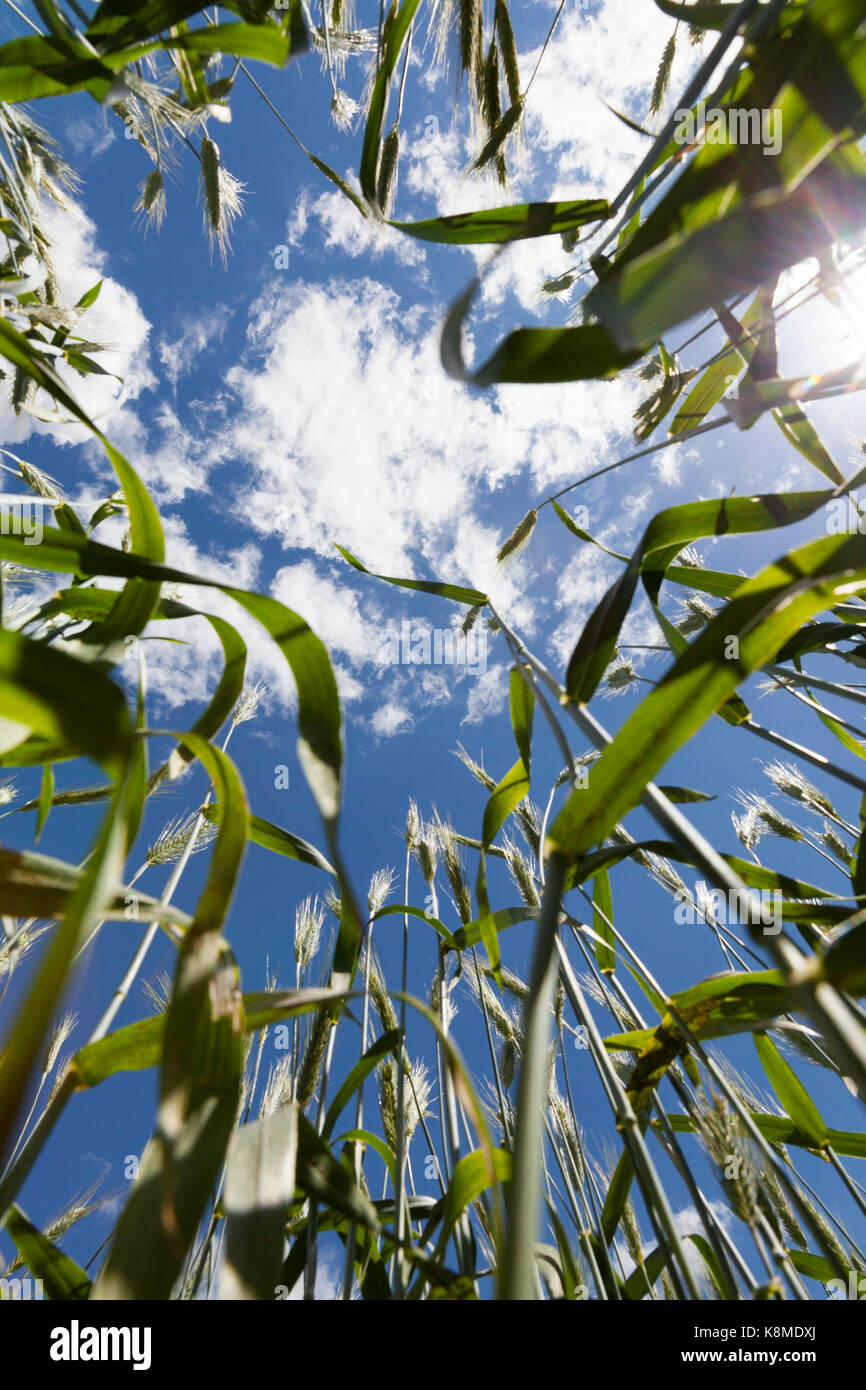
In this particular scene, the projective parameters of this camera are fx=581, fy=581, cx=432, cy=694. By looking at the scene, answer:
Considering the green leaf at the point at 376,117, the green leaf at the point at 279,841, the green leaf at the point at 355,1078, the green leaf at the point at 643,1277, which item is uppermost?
the green leaf at the point at 376,117

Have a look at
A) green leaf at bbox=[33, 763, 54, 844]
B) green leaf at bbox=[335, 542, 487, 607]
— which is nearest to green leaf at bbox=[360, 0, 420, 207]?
green leaf at bbox=[335, 542, 487, 607]

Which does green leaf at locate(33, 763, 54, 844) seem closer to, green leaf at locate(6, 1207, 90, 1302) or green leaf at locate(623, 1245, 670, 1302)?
green leaf at locate(6, 1207, 90, 1302)

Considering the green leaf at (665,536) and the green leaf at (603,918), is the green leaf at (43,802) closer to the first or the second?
the green leaf at (665,536)

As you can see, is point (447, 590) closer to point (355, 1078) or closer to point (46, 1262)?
point (355, 1078)

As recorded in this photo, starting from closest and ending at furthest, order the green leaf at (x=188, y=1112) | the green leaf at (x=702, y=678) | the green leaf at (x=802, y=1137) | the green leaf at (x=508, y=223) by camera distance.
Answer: the green leaf at (x=188, y=1112)
the green leaf at (x=702, y=678)
the green leaf at (x=508, y=223)
the green leaf at (x=802, y=1137)

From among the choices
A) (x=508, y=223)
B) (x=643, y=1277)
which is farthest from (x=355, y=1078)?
(x=508, y=223)

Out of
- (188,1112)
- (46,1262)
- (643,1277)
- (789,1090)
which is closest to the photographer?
(188,1112)

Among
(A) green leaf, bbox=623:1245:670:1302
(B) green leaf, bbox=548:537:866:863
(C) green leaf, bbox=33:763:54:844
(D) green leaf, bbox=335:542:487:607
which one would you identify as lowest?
(A) green leaf, bbox=623:1245:670:1302

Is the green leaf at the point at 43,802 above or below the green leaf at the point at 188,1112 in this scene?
above

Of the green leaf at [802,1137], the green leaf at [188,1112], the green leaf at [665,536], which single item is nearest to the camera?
the green leaf at [188,1112]

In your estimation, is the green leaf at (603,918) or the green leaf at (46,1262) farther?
the green leaf at (603,918)

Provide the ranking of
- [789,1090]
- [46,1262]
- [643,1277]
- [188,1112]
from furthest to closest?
[643,1277] < [789,1090] < [46,1262] < [188,1112]

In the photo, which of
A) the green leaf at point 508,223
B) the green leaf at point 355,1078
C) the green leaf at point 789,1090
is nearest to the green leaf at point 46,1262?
the green leaf at point 355,1078
